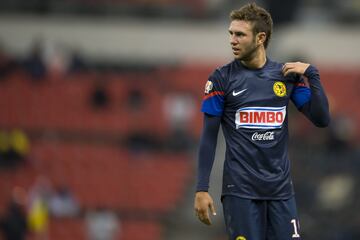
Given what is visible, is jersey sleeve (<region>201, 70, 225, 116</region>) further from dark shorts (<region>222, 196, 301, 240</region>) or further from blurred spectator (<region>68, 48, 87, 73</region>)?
blurred spectator (<region>68, 48, 87, 73</region>)

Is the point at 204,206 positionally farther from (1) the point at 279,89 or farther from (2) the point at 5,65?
(2) the point at 5,65

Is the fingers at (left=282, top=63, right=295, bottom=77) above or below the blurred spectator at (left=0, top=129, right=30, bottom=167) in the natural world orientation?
above

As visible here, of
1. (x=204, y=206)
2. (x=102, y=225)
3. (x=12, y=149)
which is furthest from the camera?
(x=12, y=149)

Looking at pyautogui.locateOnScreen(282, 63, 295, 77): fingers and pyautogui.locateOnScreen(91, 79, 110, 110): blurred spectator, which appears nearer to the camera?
pyautogui.locateOnScreen(282, 63, 295, 77): fingers

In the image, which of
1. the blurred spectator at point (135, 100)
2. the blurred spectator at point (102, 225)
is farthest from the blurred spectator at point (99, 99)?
the blurred spectator at point (102, 225)

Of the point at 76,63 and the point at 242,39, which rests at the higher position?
the point at 242,39

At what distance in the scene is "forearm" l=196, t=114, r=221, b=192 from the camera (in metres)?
5.75

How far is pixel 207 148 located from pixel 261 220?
539 mm

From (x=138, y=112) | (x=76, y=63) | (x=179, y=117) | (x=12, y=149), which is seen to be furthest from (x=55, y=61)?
(x=12, y=149)

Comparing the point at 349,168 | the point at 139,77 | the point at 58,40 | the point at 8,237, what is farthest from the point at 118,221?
the point at 58,40

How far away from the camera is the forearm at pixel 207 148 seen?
575 centimetres

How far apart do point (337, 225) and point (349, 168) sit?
2053 mm

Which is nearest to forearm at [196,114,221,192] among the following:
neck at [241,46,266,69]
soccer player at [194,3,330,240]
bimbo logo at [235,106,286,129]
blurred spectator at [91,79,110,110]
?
soccer player at [194,3,330,240]

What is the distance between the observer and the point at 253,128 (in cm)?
584
